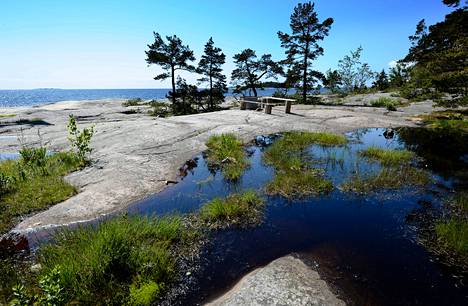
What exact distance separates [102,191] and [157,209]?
7.13 feet

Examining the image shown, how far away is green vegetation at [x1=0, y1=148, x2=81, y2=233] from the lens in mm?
7508

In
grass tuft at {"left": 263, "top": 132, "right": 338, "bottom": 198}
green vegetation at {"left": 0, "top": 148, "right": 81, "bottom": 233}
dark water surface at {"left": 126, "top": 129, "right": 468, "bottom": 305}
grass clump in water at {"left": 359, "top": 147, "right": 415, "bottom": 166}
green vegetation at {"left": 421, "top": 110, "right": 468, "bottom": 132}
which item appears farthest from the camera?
green vegetation at {"left": 421, "top": 110, "right": 468, "bottom": 132}

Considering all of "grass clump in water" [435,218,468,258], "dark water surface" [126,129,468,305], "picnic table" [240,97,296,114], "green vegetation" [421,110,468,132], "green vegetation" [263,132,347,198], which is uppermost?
"picnic table" [240,97,296,114]

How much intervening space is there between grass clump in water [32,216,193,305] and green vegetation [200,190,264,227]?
1483mm

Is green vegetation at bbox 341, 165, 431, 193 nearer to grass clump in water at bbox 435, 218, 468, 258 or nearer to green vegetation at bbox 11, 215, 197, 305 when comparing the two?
grass clump in water at bbox 435, 218, 468, 258

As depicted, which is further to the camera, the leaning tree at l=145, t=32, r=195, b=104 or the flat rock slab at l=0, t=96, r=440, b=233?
the leaning tree at l=145, t=32, r=195, b=104

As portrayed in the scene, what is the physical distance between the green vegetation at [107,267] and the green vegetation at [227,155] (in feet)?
16.2

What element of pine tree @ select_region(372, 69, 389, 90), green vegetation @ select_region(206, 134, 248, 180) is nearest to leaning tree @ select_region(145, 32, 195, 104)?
green vegetation @ select_region(206, 134, 248, 180)

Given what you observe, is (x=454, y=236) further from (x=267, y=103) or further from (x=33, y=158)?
(x=267, y=103)

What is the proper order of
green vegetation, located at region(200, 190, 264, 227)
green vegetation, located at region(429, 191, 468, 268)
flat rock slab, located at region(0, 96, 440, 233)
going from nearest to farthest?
green vegetation, located at region(429, 191, 468, 268), green vegetation, located at region(200, 190, 264, 227), flat rock slab, located at region(0, 96, 440, 233)

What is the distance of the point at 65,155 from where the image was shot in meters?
11.5

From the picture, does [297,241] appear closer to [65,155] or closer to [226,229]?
[226,229]

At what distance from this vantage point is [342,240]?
19.7ft

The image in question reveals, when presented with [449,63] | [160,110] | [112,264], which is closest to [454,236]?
[112,264]
